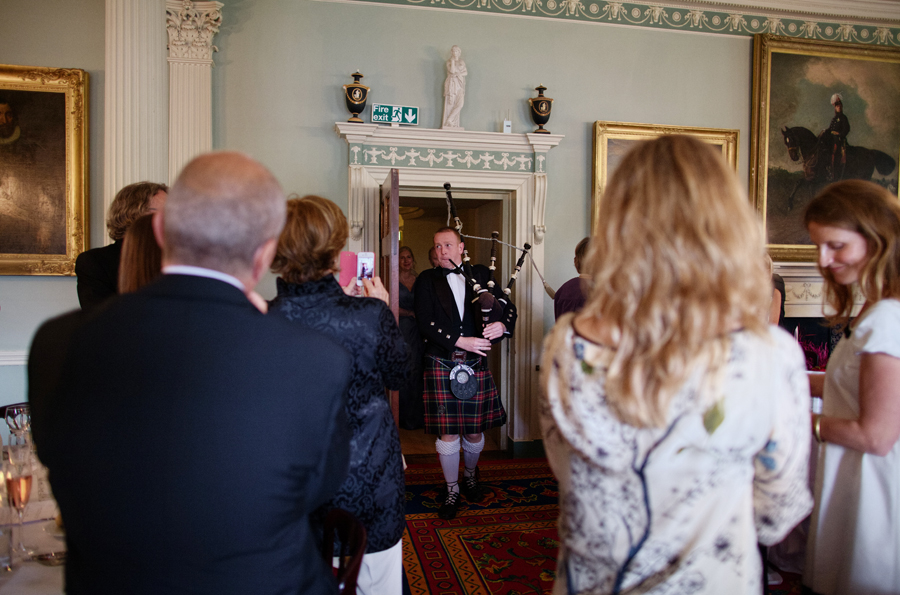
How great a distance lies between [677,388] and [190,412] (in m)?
0.76

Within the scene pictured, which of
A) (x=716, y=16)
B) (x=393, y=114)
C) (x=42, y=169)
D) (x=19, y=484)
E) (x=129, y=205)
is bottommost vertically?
(x=19, y=484)

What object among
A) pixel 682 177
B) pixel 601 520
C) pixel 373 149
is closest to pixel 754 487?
pixel 601 520

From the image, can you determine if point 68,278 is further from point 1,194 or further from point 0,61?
point 0,61

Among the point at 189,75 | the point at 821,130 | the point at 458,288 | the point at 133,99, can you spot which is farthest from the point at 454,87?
the point at 821,130

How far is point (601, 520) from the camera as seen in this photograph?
1032 millimetres

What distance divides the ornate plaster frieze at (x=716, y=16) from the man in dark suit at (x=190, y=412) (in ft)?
14.2

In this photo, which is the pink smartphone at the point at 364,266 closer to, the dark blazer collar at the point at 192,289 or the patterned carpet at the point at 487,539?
the patterned carpet at the point at 487,539

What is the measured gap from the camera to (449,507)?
3.67m

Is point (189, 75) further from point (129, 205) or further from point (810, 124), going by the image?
point (810, 124)

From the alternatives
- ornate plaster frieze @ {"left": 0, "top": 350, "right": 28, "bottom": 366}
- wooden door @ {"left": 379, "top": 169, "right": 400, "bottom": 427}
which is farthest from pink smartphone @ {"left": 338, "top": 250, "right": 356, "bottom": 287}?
ornate plaster frieze @ {"left": 0, "top": 350, "right": 28, "bottom": 366}

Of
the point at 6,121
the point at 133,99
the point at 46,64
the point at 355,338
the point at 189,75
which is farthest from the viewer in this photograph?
the point at 189,75

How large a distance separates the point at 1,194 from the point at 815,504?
5062 mm

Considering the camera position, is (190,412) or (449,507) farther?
(449,507)

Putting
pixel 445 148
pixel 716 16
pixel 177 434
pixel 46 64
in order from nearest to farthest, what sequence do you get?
1. pixel 177 434
2. pixel 46 64
3. pixel 445 148
4. pixel 716 16
